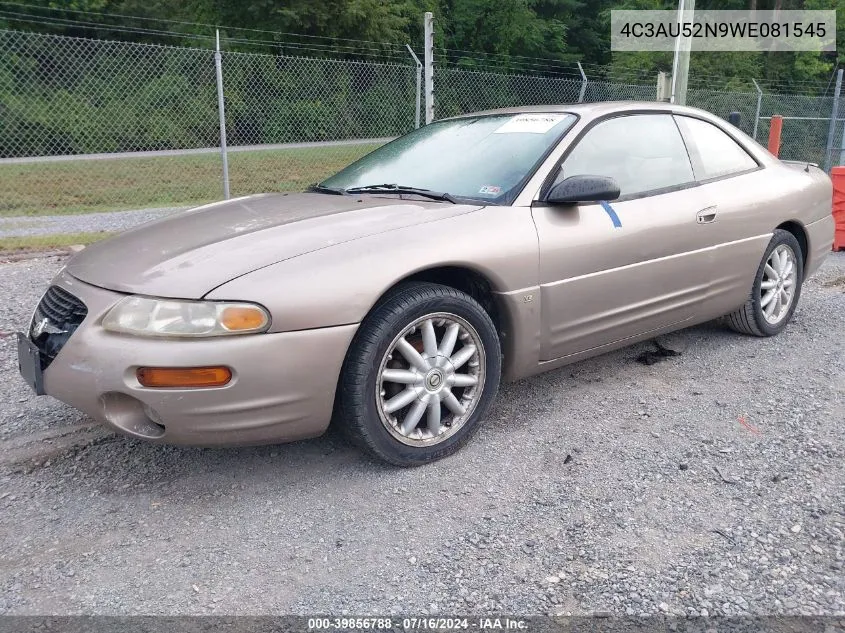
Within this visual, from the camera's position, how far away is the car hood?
2.53m

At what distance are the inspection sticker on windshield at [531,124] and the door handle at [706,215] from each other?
35.5 inches

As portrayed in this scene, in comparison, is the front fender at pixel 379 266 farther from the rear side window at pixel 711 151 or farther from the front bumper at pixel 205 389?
the rear side window at pixel 711 151

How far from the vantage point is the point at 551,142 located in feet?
11.2

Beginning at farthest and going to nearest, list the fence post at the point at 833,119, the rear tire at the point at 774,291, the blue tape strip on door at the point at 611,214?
the fence post at the point at 833,119 < the rear tire at the point at 774,291 < the blue tape strip on door at the point at 611,214

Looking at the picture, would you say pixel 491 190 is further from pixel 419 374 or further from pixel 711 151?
pixel 711 151

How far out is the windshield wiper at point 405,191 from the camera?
327 centimetres

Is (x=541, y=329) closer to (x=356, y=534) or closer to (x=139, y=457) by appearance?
(x=356, y=534)

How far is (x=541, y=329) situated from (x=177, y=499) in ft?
5.40

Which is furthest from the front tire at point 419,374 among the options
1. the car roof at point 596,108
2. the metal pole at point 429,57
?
the metal pole at point 429,57

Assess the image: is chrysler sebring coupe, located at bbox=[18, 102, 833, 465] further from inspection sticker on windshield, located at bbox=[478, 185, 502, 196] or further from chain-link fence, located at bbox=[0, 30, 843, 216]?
chain-link fence, located at bbox=[0, 30, 843, 216]

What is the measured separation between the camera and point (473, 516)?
2521mm

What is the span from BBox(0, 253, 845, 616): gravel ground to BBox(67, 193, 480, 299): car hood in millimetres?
801

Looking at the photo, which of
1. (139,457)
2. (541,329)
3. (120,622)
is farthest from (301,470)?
(541,329)

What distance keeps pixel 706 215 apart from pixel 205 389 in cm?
279
